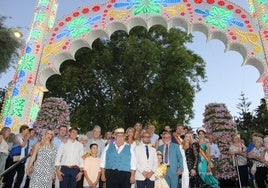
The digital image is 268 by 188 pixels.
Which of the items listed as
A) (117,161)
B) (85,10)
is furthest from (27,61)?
(117,161)

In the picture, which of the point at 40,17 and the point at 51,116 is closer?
the point at 51,116

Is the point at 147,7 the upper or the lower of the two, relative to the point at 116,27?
upper

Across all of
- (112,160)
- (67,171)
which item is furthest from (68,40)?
→ (112,160)

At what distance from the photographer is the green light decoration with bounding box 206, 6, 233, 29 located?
33.3 ft

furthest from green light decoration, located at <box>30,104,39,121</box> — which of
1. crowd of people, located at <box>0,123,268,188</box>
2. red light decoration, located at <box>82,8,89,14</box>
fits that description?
red light decoration, located at <box>82,8,89,14</box>

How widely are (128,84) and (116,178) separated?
14253mm

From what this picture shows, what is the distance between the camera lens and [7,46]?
35.3 feet

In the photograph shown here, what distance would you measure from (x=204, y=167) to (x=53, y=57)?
22.2 feet

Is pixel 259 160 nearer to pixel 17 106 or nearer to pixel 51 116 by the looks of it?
pixel 51 116

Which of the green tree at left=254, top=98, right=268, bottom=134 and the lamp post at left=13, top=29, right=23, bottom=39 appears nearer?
the lamp post at left=13, top=29, right=23, bottom=39

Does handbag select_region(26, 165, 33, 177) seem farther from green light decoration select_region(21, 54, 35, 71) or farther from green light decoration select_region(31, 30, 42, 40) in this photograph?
green light decoration select_region(31, 30, 42, 40)

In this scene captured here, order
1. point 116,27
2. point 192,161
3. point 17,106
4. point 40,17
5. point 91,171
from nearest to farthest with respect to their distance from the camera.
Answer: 1. point 91,171
2. point 192,161
3. point 17,106
4. point 116,27
5. point 40,17

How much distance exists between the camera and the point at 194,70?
69.7 ft

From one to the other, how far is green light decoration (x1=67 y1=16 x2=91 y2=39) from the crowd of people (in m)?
4.59
